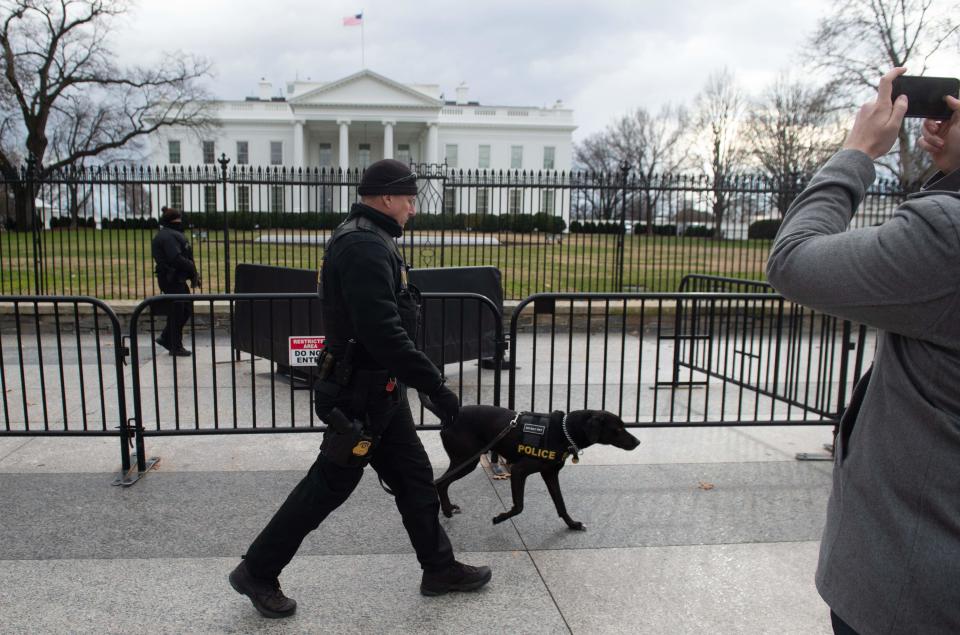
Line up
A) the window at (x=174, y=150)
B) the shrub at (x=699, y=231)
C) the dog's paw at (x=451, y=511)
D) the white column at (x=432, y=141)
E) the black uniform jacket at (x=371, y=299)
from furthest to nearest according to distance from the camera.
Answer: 1. the white column at (x=432, y=141)
2. the window at (x=174, y=150)
3. the shrub at (x=699, y=231)
4. the dog's paw at (x=451, y=511)
5. the black uniform jacket at (x=371, y=299)

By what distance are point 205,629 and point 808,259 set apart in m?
2.85

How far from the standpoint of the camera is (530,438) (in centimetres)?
384

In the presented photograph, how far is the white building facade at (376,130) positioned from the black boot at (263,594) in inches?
2547

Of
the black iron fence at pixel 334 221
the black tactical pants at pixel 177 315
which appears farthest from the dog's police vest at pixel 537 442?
the black iron fence at pixel 334 221

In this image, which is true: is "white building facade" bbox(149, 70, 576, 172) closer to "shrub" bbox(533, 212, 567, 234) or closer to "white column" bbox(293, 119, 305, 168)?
"white column" bbox(293, 119, 305, 168)

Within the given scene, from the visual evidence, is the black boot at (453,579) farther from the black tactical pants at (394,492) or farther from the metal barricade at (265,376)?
the metal barricade at (265,376)

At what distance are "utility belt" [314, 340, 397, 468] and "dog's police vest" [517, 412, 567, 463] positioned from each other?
957 mm

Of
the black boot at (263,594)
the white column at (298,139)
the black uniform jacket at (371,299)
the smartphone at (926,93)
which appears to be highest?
the white column at (298,139)

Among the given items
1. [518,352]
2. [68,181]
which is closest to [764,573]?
[518,352]

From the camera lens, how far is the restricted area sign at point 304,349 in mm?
5285

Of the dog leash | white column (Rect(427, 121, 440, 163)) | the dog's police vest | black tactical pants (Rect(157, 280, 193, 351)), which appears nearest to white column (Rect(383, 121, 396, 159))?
white column (Rect(427, 121, 440, 163))

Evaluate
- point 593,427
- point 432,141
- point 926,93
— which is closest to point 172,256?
point 593,427

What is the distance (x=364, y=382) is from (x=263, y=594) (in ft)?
3.43

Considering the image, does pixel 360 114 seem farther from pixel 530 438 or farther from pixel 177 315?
pixel 530 438
